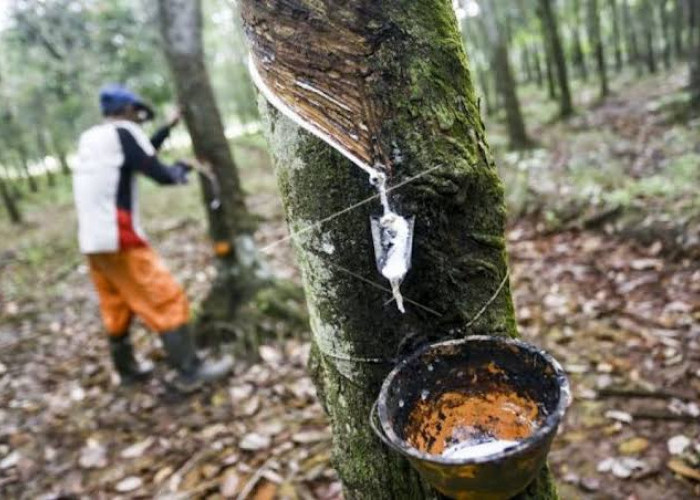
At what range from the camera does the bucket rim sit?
3.43ft

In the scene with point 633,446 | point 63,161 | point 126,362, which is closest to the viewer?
point 633,446

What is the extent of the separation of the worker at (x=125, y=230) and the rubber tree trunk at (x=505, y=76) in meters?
6.97

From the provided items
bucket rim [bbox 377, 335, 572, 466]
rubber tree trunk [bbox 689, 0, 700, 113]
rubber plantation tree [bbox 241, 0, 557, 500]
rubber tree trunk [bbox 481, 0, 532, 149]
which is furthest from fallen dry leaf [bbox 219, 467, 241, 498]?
rubber tree trunk [bbox 689, 0, 700, 113]

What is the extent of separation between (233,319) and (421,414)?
3460mm

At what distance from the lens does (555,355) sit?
144 inches

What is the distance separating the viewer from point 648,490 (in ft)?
8.38

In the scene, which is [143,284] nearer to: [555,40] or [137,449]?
[137,449]

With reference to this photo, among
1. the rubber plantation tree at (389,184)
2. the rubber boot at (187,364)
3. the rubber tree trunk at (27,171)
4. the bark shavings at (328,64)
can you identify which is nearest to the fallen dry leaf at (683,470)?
the rubber plantation tree at (389,184)

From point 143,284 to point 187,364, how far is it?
0.70 metres

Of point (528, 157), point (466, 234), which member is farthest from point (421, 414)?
point (528, 157)

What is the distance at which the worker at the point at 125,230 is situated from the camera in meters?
3.71

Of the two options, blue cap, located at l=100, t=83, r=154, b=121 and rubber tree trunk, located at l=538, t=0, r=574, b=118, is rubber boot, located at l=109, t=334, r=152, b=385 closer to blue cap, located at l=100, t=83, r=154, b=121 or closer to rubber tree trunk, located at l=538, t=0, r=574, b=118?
blue cap, located at l=100, t=83, r=154, b=121

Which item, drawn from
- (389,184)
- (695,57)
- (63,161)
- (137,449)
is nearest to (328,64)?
(389,184)

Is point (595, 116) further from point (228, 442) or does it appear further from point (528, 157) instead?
point (228, 442)
